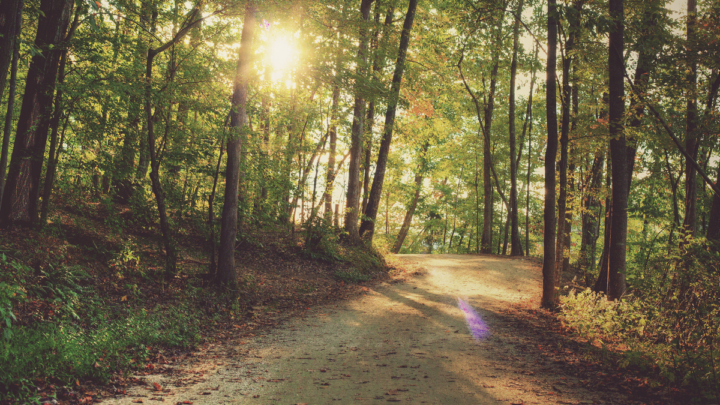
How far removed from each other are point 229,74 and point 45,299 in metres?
5.68

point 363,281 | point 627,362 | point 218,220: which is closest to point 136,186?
point 218,220

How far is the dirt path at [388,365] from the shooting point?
449cm

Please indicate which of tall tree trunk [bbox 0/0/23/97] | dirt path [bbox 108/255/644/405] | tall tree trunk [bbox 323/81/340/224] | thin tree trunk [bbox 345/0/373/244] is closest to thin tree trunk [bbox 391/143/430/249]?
tall tree trunk [bbox 323/81/340/224]

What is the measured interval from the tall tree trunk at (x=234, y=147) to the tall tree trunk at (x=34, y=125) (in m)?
3.19

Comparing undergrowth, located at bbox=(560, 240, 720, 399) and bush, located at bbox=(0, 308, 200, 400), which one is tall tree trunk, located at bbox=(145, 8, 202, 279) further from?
undergrowth, located at bbox=(560, 240, 720, 399)

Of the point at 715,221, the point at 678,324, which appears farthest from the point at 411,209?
the point at 678,324

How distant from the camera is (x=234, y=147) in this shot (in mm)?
8992

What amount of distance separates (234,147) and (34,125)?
3514 millimetres

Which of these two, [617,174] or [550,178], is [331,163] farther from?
[617,174]

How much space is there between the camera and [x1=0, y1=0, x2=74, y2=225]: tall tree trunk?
24.4 ft

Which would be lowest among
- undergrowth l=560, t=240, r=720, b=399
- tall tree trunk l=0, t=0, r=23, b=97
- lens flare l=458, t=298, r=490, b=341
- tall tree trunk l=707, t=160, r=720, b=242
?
lens flare l=458, t=298, r=490, b=341

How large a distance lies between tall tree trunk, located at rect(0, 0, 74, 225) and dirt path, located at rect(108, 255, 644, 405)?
4.93 m

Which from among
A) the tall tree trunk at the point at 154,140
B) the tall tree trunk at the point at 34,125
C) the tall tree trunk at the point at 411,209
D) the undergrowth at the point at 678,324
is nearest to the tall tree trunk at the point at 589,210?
the undergrowth at the point at 678,324

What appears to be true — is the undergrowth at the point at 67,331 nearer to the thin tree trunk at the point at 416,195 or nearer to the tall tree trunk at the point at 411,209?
the thin tree trunk at the point at 416,195
